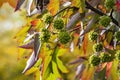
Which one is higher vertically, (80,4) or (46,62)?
(80,4)

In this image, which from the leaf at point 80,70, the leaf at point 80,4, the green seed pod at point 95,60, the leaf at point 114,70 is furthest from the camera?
the leaf at point 80,70

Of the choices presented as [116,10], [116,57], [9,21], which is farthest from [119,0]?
[9,21]

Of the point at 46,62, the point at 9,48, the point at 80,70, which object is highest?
the point at 46,62

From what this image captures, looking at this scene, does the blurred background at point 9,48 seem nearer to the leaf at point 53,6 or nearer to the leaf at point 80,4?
the leaf at point 53,6

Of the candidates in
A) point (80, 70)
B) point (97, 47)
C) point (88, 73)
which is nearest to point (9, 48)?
point (80, 70)

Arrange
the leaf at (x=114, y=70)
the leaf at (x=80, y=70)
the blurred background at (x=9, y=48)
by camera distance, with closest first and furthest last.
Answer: the leaf at (x=114, y=70)
the leaf at (x=80, y=70)
the blurred background at (x=9, y=48)

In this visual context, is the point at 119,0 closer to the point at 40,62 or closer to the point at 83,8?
the point at 83,8

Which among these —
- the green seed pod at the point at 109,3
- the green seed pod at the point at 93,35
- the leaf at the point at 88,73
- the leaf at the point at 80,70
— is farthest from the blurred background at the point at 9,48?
the green seed pod at the point at 109,3

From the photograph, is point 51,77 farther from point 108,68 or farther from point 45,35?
point 45,35

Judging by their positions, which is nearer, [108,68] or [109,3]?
[109,3]
